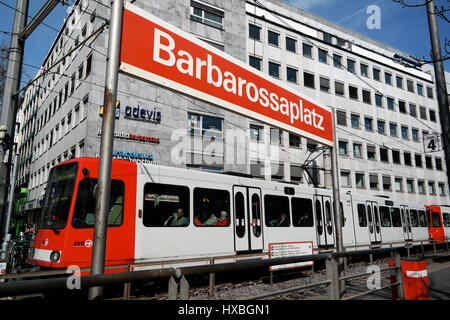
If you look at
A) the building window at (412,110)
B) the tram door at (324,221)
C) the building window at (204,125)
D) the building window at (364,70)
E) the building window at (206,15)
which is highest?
the building window at (364,70)

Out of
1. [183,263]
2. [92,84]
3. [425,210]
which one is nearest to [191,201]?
[183,263]

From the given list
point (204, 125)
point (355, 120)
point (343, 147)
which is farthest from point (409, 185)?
point (204, 125)

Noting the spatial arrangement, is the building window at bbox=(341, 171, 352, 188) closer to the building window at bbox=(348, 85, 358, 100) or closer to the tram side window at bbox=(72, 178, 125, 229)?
the building window at bbox=(348, 85, 358, 100)

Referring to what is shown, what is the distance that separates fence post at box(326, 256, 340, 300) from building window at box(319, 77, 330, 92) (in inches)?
1119

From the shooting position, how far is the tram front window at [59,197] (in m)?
7.74

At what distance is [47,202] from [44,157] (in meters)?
22.6

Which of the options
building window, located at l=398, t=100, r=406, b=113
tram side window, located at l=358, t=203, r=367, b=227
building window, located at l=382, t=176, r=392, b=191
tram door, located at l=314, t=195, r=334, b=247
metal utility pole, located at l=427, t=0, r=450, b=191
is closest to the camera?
metal utility pole, located at l=427, t=0, r=450, b=191

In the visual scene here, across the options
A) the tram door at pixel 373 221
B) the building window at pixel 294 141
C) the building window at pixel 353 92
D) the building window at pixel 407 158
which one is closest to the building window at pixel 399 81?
the building window at pixel 407 158

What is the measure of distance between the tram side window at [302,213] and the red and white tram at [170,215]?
36 mm

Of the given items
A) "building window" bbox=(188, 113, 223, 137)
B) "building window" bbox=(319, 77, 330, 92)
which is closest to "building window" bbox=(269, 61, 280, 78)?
"building window" bbox=(319, 77, 330, 92)

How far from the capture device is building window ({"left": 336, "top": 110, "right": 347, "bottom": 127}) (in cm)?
3167

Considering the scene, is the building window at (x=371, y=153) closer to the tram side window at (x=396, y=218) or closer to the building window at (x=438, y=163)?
the building window at (x=438, y=163)

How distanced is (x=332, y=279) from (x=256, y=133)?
2133 centimetres
